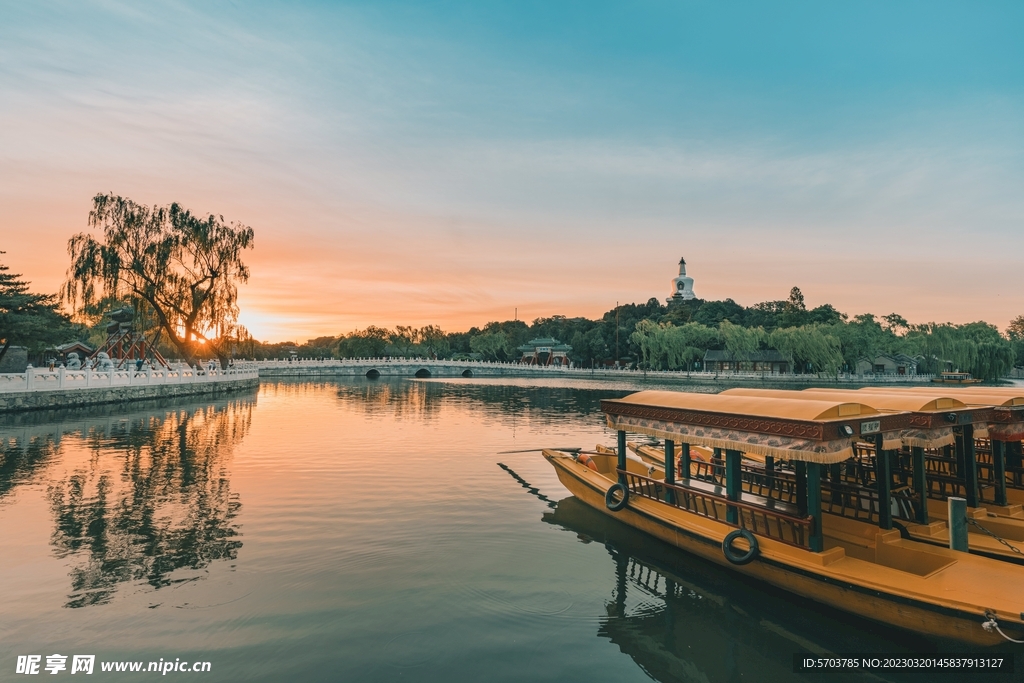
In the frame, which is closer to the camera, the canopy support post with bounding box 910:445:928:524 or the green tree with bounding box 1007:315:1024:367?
the canopy support post with bounding box 910:445:928:524

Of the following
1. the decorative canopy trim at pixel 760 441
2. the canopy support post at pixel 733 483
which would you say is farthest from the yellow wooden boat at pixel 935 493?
the canopy support post at pixel 733 483

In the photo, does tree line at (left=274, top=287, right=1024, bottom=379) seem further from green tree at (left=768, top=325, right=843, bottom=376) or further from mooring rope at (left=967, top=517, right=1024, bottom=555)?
mooring rope at (left=967, top=517, right=1024, bottom=555)

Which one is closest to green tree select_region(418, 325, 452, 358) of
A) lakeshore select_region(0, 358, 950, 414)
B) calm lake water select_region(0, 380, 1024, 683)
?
lakeshore select_region(0, 358, 950, 414)

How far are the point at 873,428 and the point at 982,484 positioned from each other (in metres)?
5.14

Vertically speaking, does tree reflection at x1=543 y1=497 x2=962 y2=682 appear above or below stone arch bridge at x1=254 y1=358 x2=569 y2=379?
below

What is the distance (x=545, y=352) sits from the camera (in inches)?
4112

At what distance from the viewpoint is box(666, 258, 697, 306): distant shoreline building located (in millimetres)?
141425

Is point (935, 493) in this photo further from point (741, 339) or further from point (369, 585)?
point (741, 339)

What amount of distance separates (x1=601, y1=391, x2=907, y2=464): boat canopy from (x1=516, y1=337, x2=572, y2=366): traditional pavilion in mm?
90300

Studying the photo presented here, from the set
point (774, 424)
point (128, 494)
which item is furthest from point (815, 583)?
point (128, 494)

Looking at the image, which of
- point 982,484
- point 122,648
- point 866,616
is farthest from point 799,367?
point 122,648

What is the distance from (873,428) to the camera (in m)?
7.31

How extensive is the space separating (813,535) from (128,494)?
1452cm

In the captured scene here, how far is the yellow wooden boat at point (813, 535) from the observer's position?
6.11m
